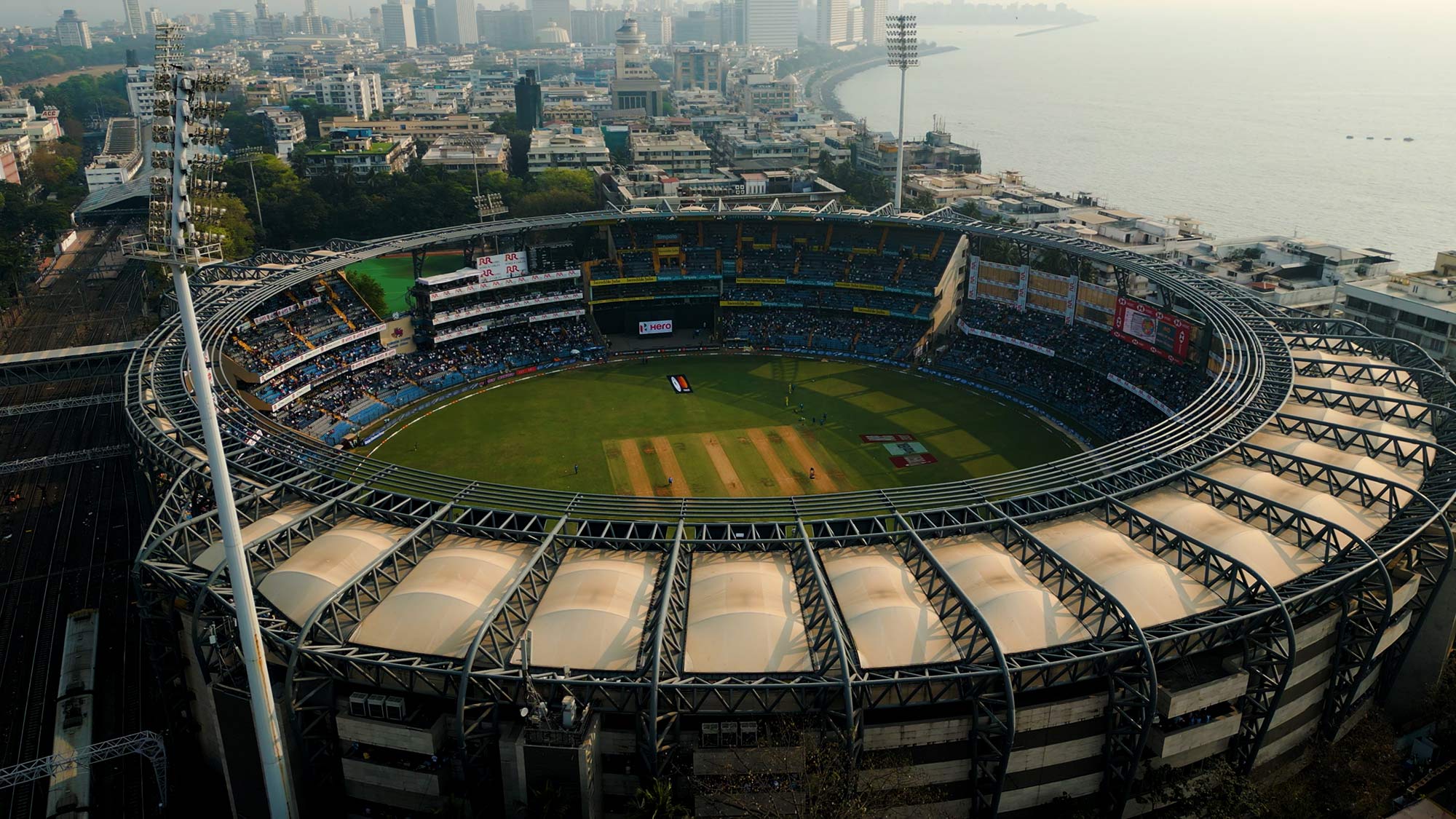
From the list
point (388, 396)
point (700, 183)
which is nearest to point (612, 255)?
point (388, 396)

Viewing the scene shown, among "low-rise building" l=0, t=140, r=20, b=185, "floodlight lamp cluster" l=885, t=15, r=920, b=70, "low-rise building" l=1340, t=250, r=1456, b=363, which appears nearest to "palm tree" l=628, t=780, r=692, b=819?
"low-rise building" l=1340, t=250, r=1456, b=363

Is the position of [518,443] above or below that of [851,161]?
below

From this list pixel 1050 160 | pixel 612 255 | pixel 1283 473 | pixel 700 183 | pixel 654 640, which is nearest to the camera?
pixel 654 640

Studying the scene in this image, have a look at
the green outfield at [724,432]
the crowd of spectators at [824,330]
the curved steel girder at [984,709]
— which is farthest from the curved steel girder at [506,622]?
the crowd of spectators at [824,330]

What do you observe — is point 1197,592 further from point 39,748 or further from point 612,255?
point 612,255

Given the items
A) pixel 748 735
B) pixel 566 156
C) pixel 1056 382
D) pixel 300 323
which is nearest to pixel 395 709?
pixel 748 735

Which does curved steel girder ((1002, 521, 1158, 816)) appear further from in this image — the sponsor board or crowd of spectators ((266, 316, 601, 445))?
crowd of spectators ((266, 316, 601, 445))
